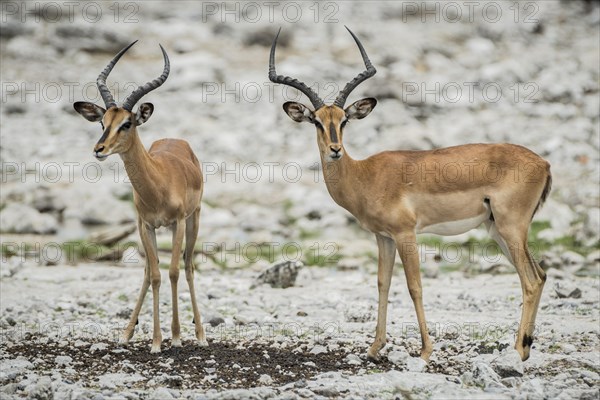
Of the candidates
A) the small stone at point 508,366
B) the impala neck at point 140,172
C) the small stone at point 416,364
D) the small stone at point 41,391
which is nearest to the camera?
the small stone at point 41,391

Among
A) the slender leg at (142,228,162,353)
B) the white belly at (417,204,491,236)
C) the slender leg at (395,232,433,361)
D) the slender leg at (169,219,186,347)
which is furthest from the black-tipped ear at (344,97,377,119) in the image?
the slender leg at (142,228,162,353)

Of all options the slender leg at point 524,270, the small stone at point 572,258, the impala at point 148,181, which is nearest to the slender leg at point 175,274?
the impala at point 148,181

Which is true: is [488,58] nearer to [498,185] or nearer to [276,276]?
[276,276]

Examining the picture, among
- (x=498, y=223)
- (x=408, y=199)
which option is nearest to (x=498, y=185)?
(x=498, y=223)

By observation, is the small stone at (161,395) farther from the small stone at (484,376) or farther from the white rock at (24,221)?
the white rock at (24,221)

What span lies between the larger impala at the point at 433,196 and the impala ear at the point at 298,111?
0.11 ft

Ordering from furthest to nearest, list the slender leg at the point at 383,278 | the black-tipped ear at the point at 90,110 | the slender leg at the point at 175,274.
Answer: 1. the black-tipped ear at the point at 90,110
2. the slender leg at the point at 175,274
3. the slender leg at the point at 383,278

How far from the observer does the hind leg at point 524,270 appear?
9.88 metres

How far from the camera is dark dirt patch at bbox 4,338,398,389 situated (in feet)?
29.7

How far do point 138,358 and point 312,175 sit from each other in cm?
1333

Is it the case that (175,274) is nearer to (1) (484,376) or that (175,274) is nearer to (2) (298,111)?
(2) (298,111)

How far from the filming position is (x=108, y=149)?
1018 cm

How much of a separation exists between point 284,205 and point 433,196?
442 inches

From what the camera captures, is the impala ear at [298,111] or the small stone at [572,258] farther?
the small stone at [572,258]
